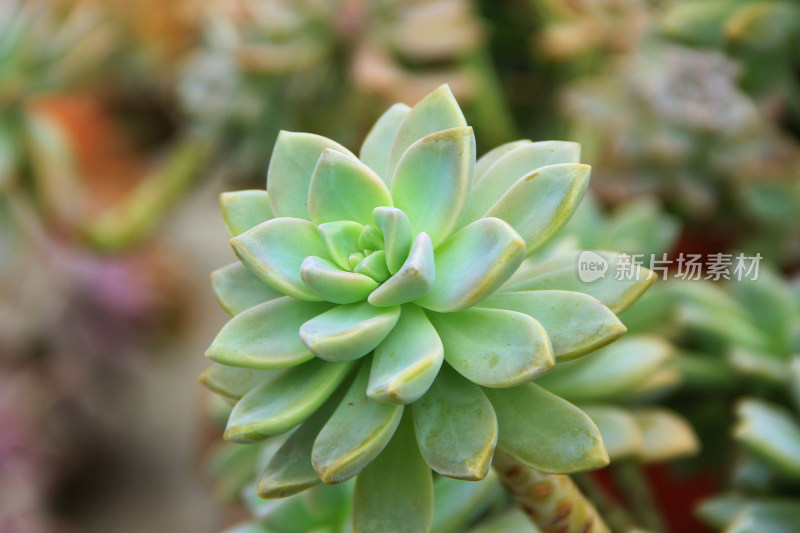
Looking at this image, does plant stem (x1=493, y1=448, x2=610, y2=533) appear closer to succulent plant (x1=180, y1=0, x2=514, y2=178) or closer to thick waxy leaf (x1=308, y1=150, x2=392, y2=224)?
thick waxy leaf (x1=308, y1=150, x2=392, y2=224)

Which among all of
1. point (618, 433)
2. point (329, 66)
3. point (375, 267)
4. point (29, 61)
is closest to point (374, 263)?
point (375, 267)

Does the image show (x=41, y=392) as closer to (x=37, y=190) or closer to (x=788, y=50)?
(x=37, y=190)

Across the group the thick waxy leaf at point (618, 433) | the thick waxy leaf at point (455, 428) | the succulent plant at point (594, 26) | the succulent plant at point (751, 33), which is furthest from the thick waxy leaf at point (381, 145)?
the succulent plant at point (594, 26)

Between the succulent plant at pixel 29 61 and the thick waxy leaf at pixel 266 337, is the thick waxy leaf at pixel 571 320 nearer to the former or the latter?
the thick waxy leaf at pixel 266 337

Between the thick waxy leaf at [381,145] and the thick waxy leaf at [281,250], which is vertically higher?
the thick waxy leaf at [381,145]

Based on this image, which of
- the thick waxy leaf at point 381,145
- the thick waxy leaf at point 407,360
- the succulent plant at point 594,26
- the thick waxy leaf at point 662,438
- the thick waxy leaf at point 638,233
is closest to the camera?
the thick waxy leaf at point 407,360

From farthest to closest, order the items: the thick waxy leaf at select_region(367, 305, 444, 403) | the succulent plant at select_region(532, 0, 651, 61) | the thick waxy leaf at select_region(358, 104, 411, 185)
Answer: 1. the succulent plant at select_region(532, 0, 651, 61)
2. the thick waxy leaf at select_region(358, 104, 411, 185)
3. the thick waxy leaf at select_region(367, 305, 444, 403)

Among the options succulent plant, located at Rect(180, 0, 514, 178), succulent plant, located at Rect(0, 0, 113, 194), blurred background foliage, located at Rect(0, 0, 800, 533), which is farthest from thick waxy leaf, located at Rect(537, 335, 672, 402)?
succulent plant, located at Rect(0, 0, 113, 194)

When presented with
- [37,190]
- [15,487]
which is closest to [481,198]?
[37,190]
